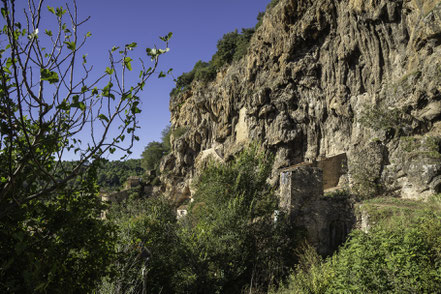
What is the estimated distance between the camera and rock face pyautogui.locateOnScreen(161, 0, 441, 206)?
14688 mm

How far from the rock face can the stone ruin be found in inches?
164

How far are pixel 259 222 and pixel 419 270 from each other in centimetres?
686

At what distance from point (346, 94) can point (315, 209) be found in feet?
39.8

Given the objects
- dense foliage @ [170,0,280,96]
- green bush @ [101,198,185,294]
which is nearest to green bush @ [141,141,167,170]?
dense foliage @ [170,0,280,96]

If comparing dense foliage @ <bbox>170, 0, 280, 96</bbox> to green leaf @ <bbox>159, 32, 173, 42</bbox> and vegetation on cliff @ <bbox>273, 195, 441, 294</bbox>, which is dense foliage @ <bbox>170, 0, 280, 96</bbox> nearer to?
vegetation on cliff @ <bbox>273, 195, 441, 294</bbox>

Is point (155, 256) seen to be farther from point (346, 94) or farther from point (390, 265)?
point (346, 94)

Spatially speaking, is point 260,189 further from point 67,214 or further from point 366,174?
point 67,214

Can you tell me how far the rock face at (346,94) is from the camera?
48.2ft

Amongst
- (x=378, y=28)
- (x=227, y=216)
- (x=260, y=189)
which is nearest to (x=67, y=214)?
(x=227, y=216)

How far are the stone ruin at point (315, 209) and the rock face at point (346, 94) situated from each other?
4.17m

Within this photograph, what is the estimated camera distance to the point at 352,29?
787 inches

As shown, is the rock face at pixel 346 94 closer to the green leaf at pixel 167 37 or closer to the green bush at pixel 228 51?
the green bush at pixel 228 51

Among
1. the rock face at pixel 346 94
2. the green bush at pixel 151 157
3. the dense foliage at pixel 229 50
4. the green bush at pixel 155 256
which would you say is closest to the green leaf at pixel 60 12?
the green bush at pixel 155 256

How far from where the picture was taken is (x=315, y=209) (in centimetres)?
1184
